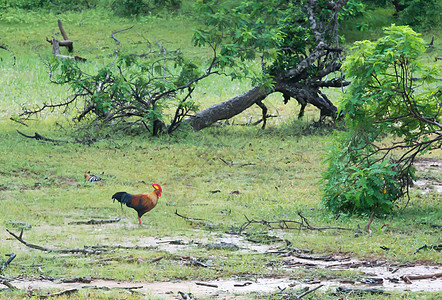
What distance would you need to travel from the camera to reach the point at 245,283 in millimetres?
5273

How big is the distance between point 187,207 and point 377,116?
283 centimetres

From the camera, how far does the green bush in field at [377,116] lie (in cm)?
765

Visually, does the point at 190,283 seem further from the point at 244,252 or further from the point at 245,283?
the point at 244,252

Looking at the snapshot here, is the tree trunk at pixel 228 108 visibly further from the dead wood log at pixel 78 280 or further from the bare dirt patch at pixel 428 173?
the dead wood log at pixel 78 280

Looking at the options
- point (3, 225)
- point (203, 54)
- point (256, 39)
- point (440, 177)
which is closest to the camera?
point (3, 225)

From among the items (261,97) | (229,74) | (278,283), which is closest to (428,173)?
(229,74)

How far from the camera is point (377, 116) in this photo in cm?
825

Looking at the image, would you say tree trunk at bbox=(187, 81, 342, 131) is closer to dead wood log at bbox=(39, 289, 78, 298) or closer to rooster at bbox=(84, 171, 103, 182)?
rooster at bbox=(84, 171, 103, 182)

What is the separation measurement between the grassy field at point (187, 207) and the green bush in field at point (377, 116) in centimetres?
33

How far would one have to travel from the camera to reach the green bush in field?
7.65 m

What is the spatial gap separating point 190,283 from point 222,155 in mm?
7226

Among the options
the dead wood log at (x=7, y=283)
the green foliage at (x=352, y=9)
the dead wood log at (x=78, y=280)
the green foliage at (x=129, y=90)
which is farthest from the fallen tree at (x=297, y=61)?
the dead wood log at (x=7, y=283)

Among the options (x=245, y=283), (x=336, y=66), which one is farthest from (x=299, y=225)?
(x=336, y=66)

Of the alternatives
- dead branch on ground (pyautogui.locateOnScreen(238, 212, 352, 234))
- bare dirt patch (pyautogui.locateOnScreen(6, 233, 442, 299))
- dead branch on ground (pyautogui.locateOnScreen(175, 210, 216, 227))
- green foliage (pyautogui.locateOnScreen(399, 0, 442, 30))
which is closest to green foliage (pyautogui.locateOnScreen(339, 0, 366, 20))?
dead branch on ground (pyautogui.locateOnScreen(238, 212, 352, 234))
